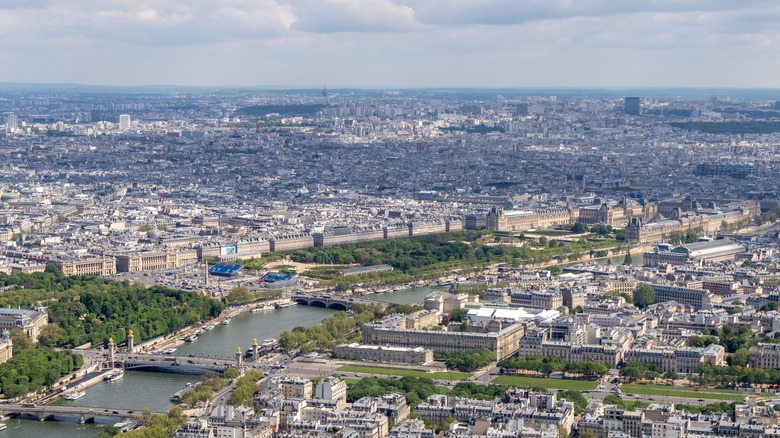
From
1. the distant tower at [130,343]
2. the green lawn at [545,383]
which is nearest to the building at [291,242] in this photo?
the distant tower at [130,343]

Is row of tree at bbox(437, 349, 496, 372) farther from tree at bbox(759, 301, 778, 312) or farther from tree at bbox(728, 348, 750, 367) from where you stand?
tree at bbox(759, 301, 778, 312)

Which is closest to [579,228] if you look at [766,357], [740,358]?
[766,357]

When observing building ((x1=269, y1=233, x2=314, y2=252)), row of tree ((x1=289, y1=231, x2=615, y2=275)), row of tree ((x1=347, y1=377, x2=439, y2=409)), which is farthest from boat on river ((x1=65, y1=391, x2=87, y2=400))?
building ((x1=269, y1=233, x2=314, y2=252))

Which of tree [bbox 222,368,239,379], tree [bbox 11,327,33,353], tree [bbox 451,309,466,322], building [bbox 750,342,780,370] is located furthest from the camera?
tree [bbox 451,309,466,322]

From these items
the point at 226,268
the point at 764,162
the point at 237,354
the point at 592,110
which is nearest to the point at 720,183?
the point at 764,162

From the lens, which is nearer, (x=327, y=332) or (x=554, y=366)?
(x=554, y=366)

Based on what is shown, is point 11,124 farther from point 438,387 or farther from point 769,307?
point 438,387
